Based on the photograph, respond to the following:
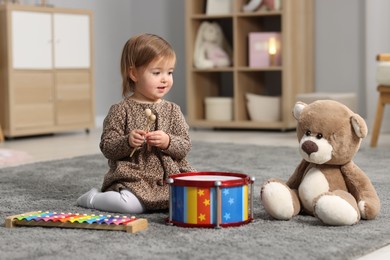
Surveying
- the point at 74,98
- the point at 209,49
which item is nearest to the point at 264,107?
the point at 209,49

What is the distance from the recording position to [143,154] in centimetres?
193

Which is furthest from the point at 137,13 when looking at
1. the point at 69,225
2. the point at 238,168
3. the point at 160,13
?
the point at 69,225

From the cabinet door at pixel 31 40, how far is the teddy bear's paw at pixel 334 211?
8.90ft

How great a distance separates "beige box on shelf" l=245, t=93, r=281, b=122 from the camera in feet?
14.6

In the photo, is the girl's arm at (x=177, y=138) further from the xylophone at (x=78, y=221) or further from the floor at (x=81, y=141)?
the floor at (x=81, y=141)

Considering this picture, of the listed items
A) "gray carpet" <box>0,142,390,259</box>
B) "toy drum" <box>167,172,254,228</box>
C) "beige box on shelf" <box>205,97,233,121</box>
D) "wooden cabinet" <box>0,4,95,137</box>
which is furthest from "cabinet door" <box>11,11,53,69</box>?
"toy drum" <box>167,172,254,228</box>

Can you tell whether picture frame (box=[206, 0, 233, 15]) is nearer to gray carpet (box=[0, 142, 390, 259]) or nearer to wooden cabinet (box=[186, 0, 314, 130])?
wooden cabinet (box=[186, 0, 314, 130])

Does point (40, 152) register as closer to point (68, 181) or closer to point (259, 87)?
point (68, 181)

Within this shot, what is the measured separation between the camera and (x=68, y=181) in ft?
7.94

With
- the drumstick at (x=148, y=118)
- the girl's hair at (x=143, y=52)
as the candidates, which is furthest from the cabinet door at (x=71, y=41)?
the drumstick at (x=148, y=118)

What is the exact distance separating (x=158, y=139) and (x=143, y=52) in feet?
0.79

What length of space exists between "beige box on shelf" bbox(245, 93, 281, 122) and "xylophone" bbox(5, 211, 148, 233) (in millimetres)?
2868

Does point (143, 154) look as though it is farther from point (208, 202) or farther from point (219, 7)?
point (219, 7)

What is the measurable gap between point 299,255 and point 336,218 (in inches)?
11.5
